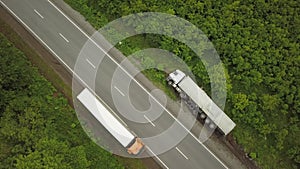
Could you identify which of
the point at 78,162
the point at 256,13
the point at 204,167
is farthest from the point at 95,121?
the point at 256,13

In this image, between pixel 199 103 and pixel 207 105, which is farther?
pixel 199 103

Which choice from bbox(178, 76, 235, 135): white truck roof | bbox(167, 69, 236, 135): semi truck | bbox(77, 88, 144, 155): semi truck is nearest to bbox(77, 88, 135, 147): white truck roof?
bbox(77, 88, 144, 155): semi truck

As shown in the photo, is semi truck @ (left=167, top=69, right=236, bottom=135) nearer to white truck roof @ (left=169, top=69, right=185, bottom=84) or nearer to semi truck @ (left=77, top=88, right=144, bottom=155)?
white truck roof @ (left=169, top=69, right=185, bottom=84)

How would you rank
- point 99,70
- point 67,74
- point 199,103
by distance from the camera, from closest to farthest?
point 199,103, point 67,74, point 99,70

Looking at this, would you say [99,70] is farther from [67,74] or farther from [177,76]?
[177,76]

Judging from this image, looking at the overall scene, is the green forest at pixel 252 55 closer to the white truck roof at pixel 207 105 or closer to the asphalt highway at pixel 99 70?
the white truck roof at pixel 207 105

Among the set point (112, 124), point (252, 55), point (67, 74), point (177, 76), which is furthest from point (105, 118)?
point (252, 55)

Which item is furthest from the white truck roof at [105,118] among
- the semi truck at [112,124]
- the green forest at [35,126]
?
the green forest at [35,126]

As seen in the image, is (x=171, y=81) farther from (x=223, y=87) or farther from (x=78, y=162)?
(x=78, y=162)
